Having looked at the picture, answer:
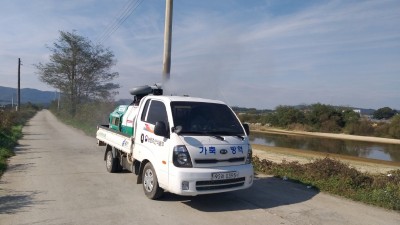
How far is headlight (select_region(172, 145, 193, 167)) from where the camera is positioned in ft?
21.4

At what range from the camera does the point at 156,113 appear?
777cm

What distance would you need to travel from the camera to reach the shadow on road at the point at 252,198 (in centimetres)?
699

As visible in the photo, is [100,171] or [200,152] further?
[100,171]

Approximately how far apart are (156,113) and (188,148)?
1.53 m

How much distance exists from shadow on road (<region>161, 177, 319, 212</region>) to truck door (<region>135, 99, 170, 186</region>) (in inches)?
31.2

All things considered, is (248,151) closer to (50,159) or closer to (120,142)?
(120,142)

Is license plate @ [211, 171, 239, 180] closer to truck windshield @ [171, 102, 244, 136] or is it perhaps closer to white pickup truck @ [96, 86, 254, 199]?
white pickup truck @ [96, 86, 254, 199]

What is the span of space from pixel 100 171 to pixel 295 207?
5605 mm

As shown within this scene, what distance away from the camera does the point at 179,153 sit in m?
6.55

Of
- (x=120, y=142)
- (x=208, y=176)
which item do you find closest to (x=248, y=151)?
(x=208, y=176)

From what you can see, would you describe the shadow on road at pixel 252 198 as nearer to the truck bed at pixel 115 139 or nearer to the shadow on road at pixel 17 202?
the truck bed at pixel 115 139

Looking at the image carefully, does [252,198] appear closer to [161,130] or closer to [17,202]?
[161,130]

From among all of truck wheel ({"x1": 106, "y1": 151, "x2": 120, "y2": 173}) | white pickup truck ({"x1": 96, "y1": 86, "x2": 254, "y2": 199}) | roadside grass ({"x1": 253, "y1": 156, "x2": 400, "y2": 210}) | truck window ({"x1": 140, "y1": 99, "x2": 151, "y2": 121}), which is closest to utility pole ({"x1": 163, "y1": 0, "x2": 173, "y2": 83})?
truck wheel ({"x1": 106, "y1": 151, "x2": 120, "y2": 173})

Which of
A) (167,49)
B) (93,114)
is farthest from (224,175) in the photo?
(93,114)
